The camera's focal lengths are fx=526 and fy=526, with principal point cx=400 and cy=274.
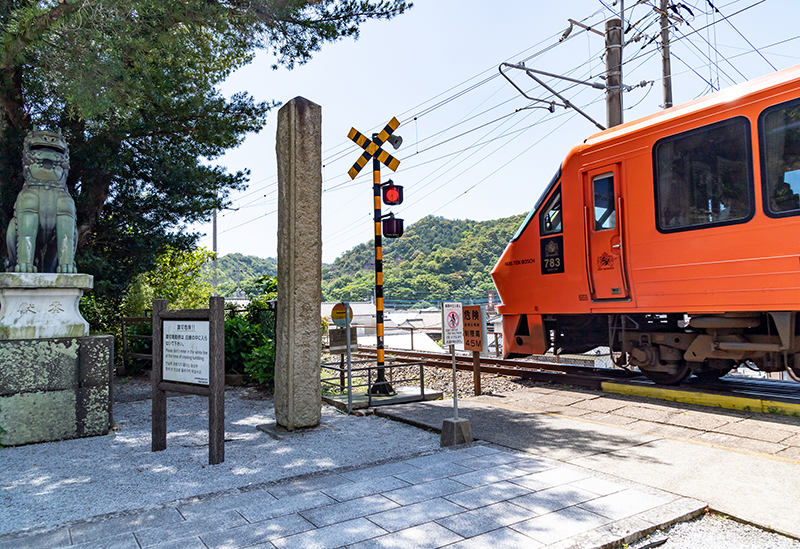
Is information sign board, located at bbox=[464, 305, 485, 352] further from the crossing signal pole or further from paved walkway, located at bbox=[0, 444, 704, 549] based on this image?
paved walkway, located at bbox=[0, 444, 704, 549]

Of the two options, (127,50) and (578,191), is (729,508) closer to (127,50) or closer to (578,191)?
(578,191)

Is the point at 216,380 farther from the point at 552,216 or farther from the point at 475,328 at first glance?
the point at 552,216

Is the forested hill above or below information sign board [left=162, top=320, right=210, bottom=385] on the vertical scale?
above

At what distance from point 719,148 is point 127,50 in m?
7.78

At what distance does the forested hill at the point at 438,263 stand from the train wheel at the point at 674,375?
43.7 meters

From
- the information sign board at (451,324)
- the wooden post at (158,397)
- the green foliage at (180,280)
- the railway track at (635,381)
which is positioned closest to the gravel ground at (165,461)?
the wooden post at (158,397)

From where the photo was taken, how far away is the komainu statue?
6059 millimetres

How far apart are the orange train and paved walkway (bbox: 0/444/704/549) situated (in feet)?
12.3

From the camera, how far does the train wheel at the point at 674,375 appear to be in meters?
7.80

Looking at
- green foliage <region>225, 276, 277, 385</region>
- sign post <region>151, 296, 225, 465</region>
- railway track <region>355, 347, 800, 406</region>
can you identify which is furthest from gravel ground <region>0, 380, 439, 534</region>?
railway track <region>355, 347, 800, 406</region>

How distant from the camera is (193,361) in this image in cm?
501

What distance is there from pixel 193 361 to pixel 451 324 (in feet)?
8.48

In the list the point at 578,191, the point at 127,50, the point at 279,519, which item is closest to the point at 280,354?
the point at 279,519

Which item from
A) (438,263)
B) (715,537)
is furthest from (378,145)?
(438,263)
